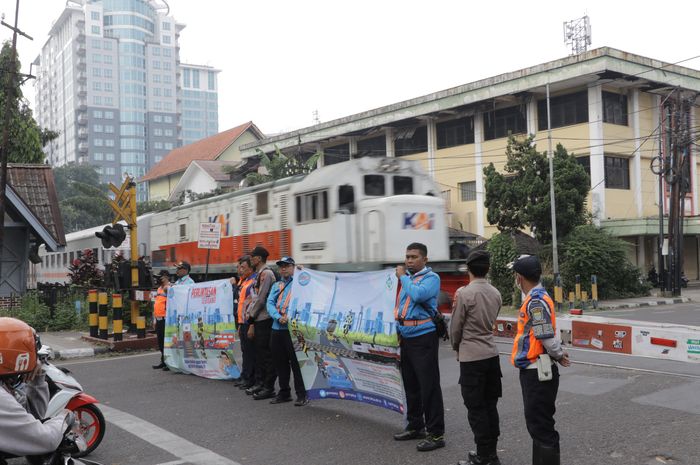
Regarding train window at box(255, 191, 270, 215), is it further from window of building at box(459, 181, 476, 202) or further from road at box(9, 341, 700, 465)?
window of building at box(459, 181, 476, 202)

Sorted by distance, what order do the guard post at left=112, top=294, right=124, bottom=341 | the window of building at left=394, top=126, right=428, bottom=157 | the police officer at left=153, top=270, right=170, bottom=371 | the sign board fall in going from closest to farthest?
the police officer at left=153, top=270, right=170, bottom=371, the guard post at left=112, top=294, right=124, bottom=341, the sign board, the window of building at left=394, top=126, right=428, bottom=157

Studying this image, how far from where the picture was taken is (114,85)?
148m

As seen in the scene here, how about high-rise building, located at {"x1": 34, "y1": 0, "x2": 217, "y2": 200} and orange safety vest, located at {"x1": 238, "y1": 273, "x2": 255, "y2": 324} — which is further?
high-rise building, located at {"x1": 34, "y1": 0, "x2": 217, "y2": 200}

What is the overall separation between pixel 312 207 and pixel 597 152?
20.4m

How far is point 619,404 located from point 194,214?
18.2m

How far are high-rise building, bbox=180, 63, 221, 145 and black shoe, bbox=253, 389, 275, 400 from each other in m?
178

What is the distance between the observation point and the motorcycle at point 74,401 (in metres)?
5.72

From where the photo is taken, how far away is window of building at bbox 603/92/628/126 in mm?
33500

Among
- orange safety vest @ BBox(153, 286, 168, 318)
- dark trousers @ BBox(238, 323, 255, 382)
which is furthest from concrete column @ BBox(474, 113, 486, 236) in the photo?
dark trousers @ BBox(238, 323, 255, 382)

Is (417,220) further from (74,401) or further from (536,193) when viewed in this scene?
(536,193)

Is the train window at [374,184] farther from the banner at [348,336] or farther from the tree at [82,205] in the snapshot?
the tree at [82,205]

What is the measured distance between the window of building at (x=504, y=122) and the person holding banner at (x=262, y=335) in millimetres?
28705

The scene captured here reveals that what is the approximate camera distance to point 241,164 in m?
53.0

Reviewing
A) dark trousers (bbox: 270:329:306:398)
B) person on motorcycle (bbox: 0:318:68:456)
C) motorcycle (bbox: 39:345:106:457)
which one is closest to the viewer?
person on motorcycle (bbox: 0:318:68:456)
